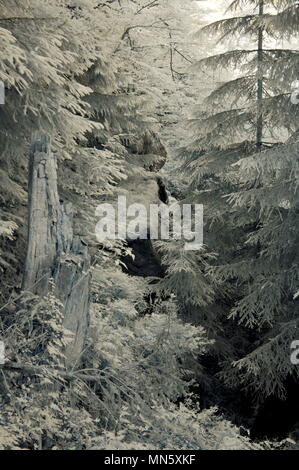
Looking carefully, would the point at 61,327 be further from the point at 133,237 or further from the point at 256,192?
the point at 133,237

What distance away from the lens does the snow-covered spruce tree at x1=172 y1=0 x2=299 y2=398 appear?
28.6 ft

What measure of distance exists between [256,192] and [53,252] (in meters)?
4.12

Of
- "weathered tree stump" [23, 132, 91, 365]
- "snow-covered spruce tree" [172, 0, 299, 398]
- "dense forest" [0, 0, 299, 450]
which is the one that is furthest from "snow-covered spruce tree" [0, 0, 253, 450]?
"snow-covered spruce tree" [172, 0, 299, 398]

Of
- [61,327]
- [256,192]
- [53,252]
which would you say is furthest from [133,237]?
[61,327]

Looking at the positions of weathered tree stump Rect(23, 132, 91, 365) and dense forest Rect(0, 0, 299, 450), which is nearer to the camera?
dense forest Rect(0, 0, 299, 450)

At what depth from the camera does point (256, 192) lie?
8.69 m

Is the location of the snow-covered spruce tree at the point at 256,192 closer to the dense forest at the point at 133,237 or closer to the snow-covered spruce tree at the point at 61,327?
the dense forest at the point at 133,237

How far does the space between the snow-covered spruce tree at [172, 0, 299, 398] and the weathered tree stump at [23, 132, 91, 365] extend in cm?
331

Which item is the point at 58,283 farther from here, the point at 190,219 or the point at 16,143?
the point at 190,219

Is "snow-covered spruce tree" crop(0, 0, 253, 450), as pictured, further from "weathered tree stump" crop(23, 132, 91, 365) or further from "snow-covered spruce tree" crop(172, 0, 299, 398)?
"snow-covered spruce tree" crop(172, 0, 299, 398)

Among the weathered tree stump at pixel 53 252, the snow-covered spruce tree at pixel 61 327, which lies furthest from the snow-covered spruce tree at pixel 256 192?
the weathered tree stump at pixel 53 252

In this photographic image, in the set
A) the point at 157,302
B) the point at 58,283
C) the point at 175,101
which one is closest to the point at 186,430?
the point at 58,283

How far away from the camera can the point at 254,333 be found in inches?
468

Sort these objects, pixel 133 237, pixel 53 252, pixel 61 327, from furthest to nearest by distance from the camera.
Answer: pixel 133 237 → pixel 53 252 → pixel 61 327
